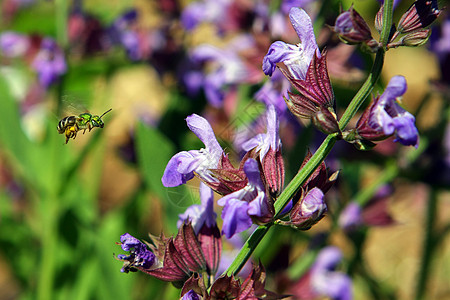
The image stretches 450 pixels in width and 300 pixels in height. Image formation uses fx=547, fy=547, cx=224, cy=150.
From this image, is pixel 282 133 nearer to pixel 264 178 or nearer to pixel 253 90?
pixel 253 90

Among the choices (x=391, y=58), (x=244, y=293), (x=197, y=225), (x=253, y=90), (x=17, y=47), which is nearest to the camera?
(x=244, y=293)

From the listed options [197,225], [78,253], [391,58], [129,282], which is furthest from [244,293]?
[391,58]

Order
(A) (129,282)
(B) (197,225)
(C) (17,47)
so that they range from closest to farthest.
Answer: (B) (197,225) → (A) (129,282) → (C) (17,47)

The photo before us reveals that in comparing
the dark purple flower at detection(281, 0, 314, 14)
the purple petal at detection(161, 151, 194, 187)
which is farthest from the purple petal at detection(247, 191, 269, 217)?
the dark purple flower at detection(281, 0, 314, 14)

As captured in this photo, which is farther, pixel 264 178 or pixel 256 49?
pixel 256 49

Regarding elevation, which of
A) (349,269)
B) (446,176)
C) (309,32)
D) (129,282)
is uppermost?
(309,32)

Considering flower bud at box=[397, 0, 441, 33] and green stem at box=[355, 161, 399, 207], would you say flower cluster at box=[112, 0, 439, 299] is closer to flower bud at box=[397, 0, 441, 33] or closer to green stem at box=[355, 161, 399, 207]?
flower bud at box=[397, 0, 441, 33]

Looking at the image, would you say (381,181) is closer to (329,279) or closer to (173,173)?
(329,279)
